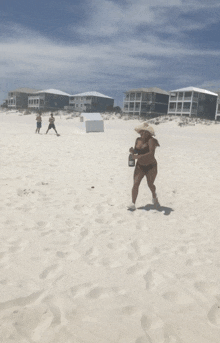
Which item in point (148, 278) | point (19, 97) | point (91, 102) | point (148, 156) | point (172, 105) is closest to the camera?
point (148, 278)

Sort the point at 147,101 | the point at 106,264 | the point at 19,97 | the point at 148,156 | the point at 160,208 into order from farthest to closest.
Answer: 1. the point at 19,97
2. the point at 147,101
3. the point at 160,208
4. the point at 148,156
5. the point at 106,264

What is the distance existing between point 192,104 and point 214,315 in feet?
215

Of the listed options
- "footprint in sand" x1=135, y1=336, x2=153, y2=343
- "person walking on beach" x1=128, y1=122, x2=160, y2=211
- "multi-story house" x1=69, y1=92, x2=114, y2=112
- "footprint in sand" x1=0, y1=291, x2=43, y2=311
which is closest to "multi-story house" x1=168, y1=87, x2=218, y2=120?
"multi-story house" x1=69, y1=92, x2=114, y2=112

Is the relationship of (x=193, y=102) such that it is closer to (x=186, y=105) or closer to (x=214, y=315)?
(x=186, y=105)

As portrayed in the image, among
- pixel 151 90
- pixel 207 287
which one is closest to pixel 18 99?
pixel 151 90

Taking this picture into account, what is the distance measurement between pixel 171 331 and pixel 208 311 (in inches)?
20.6

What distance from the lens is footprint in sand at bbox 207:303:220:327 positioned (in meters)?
2.68

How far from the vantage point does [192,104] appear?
209 feet

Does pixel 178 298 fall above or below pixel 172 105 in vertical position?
below

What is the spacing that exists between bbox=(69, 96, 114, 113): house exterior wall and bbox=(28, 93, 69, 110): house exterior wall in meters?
3.57

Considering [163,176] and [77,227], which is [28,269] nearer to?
[77,227]

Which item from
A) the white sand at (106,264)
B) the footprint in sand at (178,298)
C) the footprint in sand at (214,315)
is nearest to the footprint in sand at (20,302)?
the white sand at (106,264)

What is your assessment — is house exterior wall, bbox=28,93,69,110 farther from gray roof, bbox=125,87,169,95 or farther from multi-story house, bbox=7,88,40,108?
gray roof, bbox=125,87,169,95

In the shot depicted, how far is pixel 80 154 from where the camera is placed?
12883 millimetres
